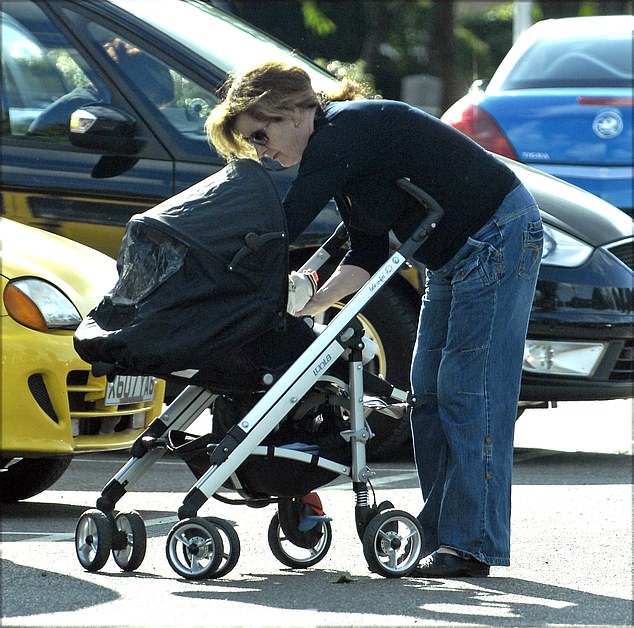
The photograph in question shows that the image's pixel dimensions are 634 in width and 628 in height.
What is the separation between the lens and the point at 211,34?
7.09 m

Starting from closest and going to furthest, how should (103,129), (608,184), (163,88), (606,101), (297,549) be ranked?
(297,549) → (103,129) → (163,88) → (608,184) → (606,101)

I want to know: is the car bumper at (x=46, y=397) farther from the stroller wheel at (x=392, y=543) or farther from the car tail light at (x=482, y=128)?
the car tail light at (x=482, y=128)

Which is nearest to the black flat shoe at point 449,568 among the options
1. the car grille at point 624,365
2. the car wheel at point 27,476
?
the car wheel at point 27,476

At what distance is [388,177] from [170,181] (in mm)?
2346

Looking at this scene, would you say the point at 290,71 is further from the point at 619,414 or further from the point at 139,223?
the point at 619,414

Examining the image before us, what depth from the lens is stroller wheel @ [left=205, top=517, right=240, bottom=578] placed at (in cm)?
441

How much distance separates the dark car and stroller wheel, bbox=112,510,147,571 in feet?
7.35

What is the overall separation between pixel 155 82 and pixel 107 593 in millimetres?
Result: 3052

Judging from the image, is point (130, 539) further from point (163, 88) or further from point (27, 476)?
point (163, 88)

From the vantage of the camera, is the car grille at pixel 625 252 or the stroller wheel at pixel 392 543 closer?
the stroller wheel at pixel 392 543

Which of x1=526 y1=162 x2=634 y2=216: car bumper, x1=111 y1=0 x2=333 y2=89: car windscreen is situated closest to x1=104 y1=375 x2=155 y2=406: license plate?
x1=111 y1=0 x2=333 y2=89: car windscreen

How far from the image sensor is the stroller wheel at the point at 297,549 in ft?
15.6

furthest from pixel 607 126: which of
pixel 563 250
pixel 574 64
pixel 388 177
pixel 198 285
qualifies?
pixel 198 285

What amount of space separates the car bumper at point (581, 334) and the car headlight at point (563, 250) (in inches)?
1.3
